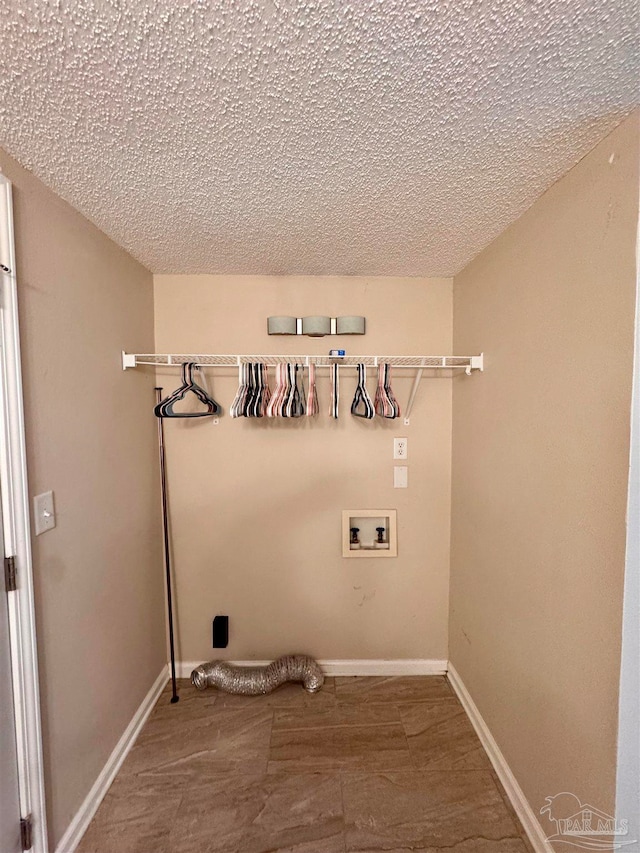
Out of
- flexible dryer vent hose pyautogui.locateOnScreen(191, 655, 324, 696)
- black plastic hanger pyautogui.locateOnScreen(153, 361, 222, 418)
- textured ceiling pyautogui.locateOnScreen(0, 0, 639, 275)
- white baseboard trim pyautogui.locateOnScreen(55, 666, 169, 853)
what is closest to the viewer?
textured ceiling pyautogui.locateOnScreen(0, 0, 639, 275)

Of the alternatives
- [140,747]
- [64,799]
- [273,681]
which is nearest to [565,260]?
[273,681]

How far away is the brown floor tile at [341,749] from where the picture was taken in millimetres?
1519

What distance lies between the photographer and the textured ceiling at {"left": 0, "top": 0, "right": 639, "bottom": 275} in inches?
26.3

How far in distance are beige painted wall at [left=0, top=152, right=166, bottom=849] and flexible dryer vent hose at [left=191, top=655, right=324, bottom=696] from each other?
1.04 ft

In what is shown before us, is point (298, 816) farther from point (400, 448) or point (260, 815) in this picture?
point (400, 448)

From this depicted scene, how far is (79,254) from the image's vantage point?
4.45ft

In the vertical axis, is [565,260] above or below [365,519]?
above

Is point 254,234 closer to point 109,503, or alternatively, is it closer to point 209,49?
point 209,49

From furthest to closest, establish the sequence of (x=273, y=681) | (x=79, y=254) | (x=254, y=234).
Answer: (x=273, y=681)
(x=254, y=234)
(x=79, y=254)

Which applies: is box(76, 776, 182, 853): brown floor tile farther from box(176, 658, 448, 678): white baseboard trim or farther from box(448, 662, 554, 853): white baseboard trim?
box(448, 662, 554, 853): white baseboard trim

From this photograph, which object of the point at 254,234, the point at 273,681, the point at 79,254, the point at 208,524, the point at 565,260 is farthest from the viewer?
the point at 208,524

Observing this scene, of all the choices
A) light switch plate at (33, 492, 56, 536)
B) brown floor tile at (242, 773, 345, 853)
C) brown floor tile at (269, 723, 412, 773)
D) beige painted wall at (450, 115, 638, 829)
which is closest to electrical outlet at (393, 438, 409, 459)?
beige painted wall at (450, 115, 638, 829)

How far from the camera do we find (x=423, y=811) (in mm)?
1346

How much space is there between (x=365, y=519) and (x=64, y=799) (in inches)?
66.2
